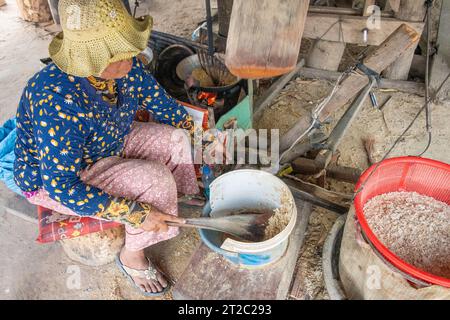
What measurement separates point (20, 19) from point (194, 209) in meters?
4.03

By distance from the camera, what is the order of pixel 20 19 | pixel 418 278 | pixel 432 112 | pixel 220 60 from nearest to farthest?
pixel 418 278 < pixel 220 60 < pixel 432 112 < pixel 20 19

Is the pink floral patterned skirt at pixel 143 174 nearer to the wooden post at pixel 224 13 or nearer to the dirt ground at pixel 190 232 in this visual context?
the dirt ground at pixel 190 232

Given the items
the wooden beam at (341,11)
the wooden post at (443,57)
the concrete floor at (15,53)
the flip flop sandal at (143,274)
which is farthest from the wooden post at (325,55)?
the concrete floor at (15,53)

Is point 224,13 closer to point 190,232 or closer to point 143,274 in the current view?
point 190,232

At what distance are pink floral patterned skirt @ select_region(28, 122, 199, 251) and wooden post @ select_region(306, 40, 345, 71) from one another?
163cm

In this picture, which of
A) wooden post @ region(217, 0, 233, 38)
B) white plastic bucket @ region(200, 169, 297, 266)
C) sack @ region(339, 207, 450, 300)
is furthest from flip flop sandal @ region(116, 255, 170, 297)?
wooden post @ region(217, 0, 233, 38)

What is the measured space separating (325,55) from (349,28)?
377 millimetres

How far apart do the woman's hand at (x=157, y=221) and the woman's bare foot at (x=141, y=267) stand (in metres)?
0.29

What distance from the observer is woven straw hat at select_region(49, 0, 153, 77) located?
1.29m

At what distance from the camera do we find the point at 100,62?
4.42 ft

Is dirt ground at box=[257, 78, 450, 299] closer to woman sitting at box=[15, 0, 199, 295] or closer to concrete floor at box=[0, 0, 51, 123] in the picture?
woman sitting at box=[15, 0, 199, 295]

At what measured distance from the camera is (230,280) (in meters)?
1.67

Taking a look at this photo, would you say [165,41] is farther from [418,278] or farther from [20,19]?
[20,19]
